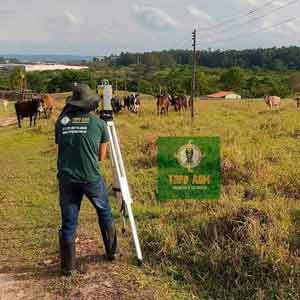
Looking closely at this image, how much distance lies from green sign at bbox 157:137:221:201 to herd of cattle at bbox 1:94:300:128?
12.9 meters

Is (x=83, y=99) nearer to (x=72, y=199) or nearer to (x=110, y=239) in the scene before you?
(x=72, y=199)

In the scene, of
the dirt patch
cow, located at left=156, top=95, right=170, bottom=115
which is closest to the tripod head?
the dirt patch

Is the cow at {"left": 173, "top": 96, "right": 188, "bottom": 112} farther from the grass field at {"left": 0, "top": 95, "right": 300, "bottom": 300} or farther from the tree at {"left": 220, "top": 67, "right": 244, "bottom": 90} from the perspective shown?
the tree at {"left": 220, "top": 67, "right": 244, "bottom": 90}

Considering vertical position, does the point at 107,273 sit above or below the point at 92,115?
below

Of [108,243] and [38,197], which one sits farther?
[38,197]

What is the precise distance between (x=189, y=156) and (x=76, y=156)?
9.48 ft

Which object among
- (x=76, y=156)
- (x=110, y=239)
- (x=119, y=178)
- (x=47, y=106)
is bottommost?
(x=47, y=106)

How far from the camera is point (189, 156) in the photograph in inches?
268

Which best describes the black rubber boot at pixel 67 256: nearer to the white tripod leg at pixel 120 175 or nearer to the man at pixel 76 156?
the man at pixel 76 156

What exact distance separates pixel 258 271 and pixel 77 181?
1.80m

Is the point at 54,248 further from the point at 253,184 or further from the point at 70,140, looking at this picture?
the point at 253,184

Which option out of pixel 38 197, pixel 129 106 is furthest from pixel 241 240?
pixel 129 106

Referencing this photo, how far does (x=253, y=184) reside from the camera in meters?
7.09

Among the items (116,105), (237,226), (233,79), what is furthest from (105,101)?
(233,79)
